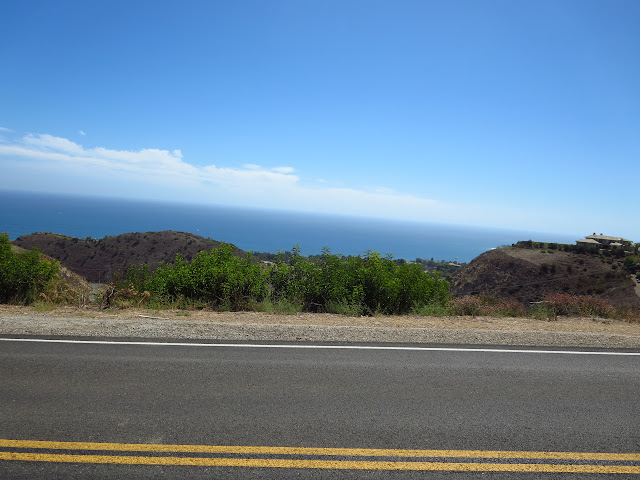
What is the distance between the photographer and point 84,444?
12.0ft

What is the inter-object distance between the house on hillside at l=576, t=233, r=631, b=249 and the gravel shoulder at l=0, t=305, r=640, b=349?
5709 centimetres

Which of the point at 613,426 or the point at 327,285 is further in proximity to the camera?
the point at 327,285

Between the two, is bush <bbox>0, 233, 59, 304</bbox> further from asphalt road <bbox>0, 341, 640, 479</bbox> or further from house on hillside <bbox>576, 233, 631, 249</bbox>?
house on hillside <bbox>576, 233, 631, 249</bbox>

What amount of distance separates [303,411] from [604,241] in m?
73.0

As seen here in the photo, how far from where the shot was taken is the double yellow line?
136 inches

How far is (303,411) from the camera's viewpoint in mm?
4430

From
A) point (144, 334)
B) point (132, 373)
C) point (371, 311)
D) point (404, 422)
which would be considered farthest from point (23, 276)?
point (404, 422)

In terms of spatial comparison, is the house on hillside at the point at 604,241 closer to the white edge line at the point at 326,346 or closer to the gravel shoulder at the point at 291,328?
the gravel shoulder at the point at 291,328

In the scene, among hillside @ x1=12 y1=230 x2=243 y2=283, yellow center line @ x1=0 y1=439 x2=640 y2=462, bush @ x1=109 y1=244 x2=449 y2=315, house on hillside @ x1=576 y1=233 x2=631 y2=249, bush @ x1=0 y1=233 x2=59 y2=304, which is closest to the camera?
yellow center line @ x1=0 y1=439 x2=640 y2=462

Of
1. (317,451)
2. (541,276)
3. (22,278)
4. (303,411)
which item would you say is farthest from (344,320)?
(541,276)

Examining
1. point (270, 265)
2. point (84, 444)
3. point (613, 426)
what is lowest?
point (84, 444)

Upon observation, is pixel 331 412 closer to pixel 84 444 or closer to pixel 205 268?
pixel 84 444

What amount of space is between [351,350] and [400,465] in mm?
3331

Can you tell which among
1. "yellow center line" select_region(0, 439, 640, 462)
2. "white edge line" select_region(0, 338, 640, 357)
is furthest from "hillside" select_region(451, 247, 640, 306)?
"yellow center line" select_region(0, 439, 640, 462)
